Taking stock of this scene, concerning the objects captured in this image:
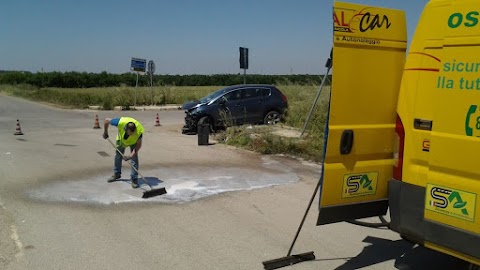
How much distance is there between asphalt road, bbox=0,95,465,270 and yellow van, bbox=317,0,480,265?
3.38 feet

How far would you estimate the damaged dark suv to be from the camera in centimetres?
1536

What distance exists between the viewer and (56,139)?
13781 millimetres

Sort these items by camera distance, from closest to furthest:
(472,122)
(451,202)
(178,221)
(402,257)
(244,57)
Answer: (472,122) → (451,202) → (402,257) → (178,221) → (244,57)

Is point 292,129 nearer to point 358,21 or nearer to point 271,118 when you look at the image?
point 271,118

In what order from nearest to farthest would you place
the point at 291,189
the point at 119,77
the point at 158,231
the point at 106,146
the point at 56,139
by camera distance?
the point at 158,231 < the point at 291,189 < the point at 106,146 < the point at 56,139 < the point at 119,77

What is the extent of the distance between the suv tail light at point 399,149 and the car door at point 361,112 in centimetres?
24

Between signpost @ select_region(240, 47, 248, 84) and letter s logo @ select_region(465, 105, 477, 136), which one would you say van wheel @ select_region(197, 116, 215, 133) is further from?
letter s logo @ select_region(465, 105, 477, 136)

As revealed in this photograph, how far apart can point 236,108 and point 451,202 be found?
42.3 feet

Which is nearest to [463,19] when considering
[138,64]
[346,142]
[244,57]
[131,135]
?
[346,142]

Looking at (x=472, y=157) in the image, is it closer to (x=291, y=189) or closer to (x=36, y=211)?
(x=291, y=189)

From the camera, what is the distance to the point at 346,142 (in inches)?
148

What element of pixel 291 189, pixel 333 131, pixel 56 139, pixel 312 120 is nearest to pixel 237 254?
pixel 333 131

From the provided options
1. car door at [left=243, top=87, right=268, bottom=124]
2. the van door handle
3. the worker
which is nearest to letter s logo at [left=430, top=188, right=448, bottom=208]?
the van door handle

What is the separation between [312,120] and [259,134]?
2159 millimetres
